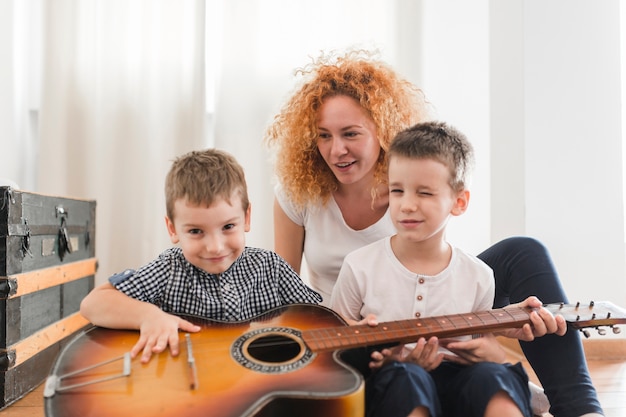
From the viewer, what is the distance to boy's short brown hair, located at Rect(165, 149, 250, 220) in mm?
1044

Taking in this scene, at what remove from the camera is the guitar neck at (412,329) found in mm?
899

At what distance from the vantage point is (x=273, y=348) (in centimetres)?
96

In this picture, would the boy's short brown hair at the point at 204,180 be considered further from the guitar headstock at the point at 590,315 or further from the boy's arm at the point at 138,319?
the guitar headstock at the point at 590,315

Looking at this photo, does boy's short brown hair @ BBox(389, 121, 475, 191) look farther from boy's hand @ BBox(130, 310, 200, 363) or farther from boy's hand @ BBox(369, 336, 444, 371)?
boy's hand @ BBox(130, 310, 200, 363)

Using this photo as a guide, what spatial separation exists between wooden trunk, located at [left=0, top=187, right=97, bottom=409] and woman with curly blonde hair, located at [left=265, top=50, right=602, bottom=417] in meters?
0.71

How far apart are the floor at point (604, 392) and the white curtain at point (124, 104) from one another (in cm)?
71

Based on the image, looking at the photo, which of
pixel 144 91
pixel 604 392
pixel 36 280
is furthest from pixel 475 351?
pixel 144 91

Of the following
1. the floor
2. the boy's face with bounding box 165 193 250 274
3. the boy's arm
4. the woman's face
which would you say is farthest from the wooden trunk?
→ the woman's face

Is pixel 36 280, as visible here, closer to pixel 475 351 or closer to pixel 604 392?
pixel 475 351

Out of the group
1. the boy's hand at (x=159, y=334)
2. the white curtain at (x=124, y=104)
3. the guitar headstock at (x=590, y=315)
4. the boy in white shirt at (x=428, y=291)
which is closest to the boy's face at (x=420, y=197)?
the boy in white shirt at (x=428, y=291)

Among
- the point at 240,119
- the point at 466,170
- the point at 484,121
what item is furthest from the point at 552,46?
the point at 240,119

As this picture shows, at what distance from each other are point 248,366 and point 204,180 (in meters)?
0.40

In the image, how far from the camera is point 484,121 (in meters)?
2.19

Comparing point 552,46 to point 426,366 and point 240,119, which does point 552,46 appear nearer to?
point 240,119
